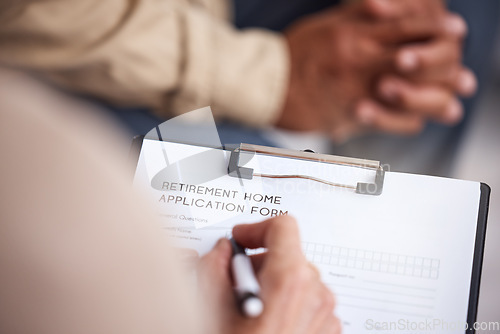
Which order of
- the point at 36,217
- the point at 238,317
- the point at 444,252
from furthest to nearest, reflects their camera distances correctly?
the point at 444,252 < the point at 238,317 < the point at 36,217

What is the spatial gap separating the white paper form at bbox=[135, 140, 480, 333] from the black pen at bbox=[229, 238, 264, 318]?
70 mm

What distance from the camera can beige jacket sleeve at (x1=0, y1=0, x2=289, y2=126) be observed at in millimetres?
607

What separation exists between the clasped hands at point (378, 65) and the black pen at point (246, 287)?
1.72 feet

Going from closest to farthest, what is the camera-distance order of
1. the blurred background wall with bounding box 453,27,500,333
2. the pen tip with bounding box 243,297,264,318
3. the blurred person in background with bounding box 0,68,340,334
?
the blurred person in background with bounding box 0,68,340,334, the pen tip with bounding box 243,297,264,318, the blurred background wall with bounding box 453,27,500,333

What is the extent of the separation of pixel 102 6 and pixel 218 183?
350 millimetres

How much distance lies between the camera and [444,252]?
0.39 meters

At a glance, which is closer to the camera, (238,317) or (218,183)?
(238,317)

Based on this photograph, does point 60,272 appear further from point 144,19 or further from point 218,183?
point 144,19

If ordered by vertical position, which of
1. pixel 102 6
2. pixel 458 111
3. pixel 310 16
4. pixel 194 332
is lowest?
pixel 194 332

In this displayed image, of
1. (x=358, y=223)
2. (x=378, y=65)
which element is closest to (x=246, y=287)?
(x=358, y=223)

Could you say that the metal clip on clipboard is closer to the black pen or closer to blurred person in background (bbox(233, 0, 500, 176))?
the black pen

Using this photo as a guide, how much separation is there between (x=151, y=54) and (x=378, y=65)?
0.38 meters

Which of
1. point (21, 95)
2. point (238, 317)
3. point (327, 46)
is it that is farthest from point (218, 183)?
point (327, 46)

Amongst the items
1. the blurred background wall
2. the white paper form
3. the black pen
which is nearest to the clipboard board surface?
the white paper form
